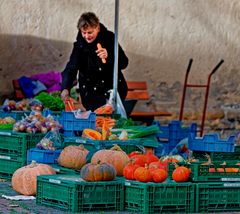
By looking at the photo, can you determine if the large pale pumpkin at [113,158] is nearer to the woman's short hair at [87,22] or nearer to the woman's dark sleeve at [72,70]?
the woman's short hair at [87,22]

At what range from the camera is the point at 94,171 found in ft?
29.6

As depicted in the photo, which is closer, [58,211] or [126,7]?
[58,211]

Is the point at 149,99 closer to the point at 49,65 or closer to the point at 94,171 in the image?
the point at 49,65

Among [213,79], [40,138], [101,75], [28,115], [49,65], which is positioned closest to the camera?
[40,138]

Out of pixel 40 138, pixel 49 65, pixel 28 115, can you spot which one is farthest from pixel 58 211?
pixel 49 65

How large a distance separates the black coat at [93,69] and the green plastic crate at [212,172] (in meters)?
3.67

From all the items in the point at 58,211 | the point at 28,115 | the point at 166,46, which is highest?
the point at 166,46

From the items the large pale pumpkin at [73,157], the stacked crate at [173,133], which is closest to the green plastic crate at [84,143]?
the large pale pumpkin at [73,157]

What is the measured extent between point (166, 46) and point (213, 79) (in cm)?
110

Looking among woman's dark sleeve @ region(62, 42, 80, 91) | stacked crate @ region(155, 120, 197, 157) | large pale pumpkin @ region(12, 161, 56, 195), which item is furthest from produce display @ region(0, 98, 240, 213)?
stacked crate @ region(155, 120, 197, 157)

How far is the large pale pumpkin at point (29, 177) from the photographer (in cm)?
987

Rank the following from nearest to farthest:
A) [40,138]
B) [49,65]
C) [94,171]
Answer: [94,171], [40,138], [49,65]

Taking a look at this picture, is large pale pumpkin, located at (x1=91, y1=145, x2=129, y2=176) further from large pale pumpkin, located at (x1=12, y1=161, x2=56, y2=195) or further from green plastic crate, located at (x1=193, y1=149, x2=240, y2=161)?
green plastic crate, located at (x1=193, y1=149, x2=240, y2=161)

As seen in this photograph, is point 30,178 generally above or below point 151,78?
below
